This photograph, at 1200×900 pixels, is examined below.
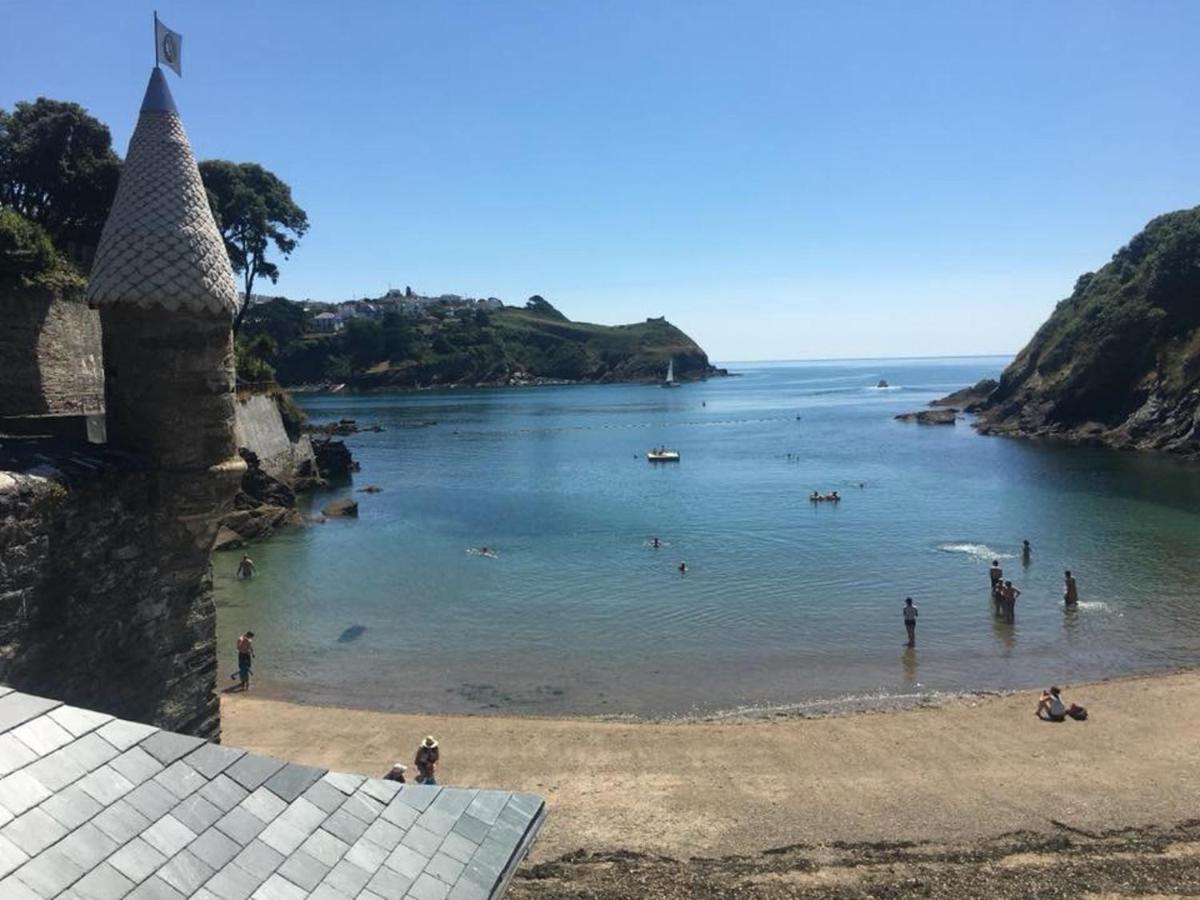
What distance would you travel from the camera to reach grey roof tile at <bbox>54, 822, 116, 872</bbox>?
14.1ft

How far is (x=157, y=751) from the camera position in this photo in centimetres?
521

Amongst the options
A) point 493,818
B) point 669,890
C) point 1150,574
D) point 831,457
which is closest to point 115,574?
point 493,818

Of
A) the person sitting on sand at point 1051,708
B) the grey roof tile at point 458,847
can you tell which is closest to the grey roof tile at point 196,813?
the grey roof tile at point 458,847

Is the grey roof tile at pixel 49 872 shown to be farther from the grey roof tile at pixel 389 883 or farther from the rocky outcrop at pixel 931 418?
the rocky outcrop at pixel 931 418

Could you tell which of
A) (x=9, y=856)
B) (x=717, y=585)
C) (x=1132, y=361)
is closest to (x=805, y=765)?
(x=9, y=856)

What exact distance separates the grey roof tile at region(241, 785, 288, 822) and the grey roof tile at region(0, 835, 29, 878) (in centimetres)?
119

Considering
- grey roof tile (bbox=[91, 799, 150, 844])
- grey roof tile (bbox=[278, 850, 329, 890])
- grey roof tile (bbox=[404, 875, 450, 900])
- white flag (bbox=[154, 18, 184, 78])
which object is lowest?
grey roof tile (bbox=[404, 875, 450, 900])

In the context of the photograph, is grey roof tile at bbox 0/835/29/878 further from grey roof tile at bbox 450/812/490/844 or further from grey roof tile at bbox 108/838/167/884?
grey roof tile at bbox 450/812/490/844

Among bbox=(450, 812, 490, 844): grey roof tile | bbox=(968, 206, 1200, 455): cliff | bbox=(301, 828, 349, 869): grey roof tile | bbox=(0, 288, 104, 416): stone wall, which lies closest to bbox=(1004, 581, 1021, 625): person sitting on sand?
bbox=(450, 812, 490, 844): grey roof tile

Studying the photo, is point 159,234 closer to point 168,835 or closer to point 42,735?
point 42,735

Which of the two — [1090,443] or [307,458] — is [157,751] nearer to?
[307,458]

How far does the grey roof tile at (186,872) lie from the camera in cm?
445

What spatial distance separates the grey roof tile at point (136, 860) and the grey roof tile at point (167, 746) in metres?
0.65

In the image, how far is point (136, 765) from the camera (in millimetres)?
5051
